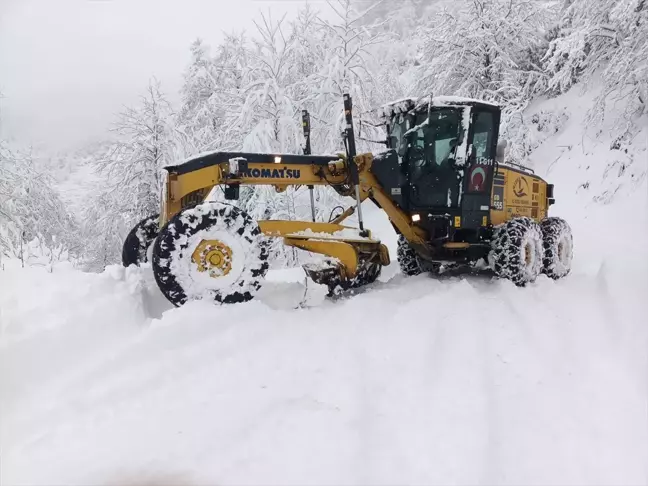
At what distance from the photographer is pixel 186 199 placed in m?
5.51

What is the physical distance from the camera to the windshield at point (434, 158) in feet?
23.4

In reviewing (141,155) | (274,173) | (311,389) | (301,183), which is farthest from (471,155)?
(141,155)

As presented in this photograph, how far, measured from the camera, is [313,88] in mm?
14492

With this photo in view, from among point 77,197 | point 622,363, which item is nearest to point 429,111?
point 622,363

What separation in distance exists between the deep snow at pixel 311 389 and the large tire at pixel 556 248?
2374 mm

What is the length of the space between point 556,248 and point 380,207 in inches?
129

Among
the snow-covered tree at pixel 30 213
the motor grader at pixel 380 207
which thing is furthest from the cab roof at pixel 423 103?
the snow-covered tree at pixel 30 213

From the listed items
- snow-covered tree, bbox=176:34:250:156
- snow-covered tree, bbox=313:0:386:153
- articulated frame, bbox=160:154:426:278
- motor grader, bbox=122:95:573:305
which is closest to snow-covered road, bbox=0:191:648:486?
motor grader, bbox=122:95:573:305

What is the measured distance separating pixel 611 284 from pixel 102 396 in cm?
666

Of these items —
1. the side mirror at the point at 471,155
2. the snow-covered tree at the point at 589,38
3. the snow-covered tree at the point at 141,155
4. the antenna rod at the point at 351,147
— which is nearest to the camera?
the antenna rod at the point at 351,147

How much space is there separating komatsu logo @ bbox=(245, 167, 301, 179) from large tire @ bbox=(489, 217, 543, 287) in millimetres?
3249

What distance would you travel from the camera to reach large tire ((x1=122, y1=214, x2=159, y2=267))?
638 cm

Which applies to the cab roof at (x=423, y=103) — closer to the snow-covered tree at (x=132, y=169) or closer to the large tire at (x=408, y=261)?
the large tire at (x=408, y=261)

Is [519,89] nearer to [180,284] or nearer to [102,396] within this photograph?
[180,284]
